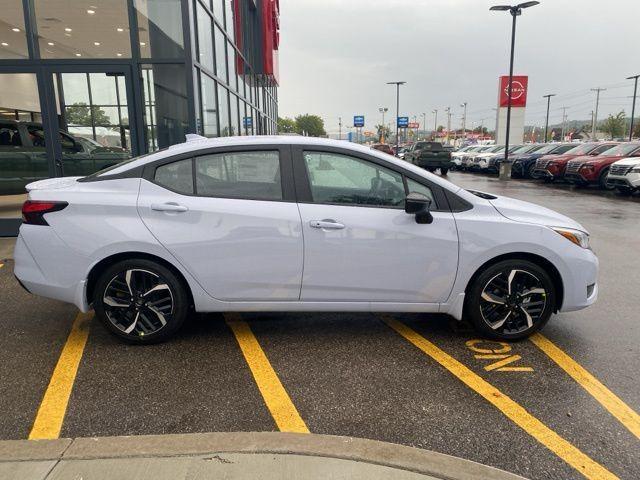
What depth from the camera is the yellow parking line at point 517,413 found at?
7.96ft

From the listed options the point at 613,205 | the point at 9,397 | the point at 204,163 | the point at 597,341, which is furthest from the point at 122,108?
the point at 613,205

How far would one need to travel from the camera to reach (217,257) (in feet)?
11.8

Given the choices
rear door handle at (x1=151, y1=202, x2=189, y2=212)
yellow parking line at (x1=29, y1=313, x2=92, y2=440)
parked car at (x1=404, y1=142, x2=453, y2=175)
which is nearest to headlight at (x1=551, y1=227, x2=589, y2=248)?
rear door handle at (x1=151, y1=202, x2=189, y2=212)

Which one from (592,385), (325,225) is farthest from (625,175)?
(325,225)

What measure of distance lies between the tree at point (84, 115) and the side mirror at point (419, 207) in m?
6.43

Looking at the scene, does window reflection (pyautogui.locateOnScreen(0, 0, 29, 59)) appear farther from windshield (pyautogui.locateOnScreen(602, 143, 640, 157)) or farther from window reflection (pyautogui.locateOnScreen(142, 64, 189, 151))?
windshield (pyautogui.locateOnScreen(602, 143, 640, 157))

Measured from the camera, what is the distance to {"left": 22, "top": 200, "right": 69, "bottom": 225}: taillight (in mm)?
3592

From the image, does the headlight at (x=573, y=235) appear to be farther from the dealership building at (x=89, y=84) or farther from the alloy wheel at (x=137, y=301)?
the dealership building at (x=89, y=84)

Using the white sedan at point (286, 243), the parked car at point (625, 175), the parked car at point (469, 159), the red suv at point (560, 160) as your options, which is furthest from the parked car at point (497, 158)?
the white sedan at point (286, 243)

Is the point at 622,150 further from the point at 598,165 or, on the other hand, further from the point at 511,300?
the point at 511,300

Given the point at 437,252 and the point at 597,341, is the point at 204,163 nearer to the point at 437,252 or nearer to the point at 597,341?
the point at 437,252

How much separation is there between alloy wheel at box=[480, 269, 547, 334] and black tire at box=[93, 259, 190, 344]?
7.75 feet

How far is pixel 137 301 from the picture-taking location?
12.1 feet

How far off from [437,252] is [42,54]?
280 inches
